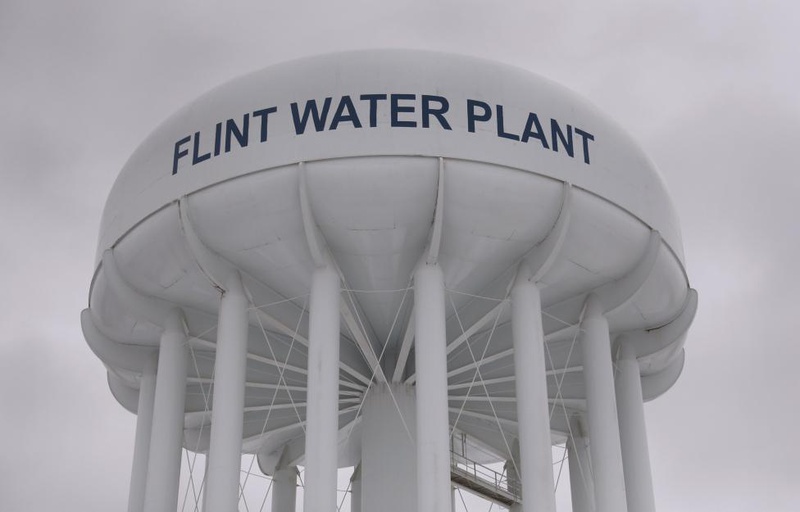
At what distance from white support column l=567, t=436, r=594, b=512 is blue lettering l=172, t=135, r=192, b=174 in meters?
9.84

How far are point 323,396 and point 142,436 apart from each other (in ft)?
18.0

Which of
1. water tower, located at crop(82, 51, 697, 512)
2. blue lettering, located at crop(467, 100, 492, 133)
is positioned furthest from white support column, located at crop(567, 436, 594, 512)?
blue lettering, located at crop(467, 100, 492, 133)

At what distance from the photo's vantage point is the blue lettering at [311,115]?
46.9 ft

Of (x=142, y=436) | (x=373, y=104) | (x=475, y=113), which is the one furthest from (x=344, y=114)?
(x=142, y=436)

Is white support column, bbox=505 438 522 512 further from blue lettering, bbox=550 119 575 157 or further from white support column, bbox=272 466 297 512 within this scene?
blue lettering, bbox=550 119 575 157

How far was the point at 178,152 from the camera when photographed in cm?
1530

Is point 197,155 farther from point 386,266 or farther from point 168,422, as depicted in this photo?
point 168,422

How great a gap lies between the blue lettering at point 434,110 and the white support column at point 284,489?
36.7 ft

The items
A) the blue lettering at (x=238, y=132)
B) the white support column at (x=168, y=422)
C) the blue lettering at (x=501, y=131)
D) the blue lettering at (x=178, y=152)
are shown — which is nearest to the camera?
the blue lettering at (x=501, y=131)

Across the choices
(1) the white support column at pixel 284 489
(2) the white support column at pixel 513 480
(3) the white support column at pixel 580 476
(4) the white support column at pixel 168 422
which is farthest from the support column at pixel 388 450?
(1) the white support column at pixel 284 489

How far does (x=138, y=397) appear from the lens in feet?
Answer: 66.2

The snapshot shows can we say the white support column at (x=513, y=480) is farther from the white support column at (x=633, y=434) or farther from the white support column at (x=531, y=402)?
the white support column at (x=531, y=402)

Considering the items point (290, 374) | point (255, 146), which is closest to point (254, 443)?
point (290, 374)

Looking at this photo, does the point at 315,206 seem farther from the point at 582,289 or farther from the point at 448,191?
the point at 582,289
